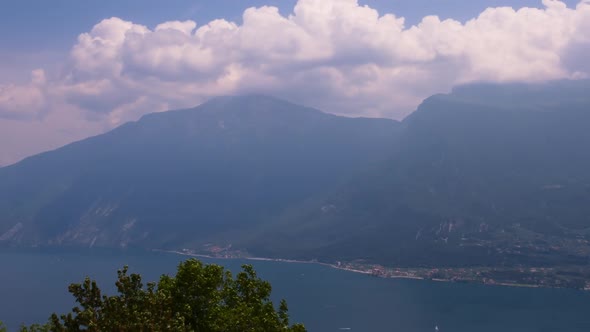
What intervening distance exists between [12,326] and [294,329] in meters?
184

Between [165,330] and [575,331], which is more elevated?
[165,330]

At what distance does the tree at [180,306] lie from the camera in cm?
3266

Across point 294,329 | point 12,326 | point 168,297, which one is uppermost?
point 168,297

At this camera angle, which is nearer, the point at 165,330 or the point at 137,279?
the point at 165,330

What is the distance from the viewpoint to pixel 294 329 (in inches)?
1638

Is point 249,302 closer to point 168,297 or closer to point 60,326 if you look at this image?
point 168,297

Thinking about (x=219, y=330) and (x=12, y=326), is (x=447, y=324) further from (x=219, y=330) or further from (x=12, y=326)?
(x=219, y=330)

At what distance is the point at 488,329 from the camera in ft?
623

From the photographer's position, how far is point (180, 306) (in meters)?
39.0

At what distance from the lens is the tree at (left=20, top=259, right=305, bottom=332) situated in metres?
32.7

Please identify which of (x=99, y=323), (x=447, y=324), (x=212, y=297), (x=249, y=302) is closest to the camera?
(x=99, y=323)

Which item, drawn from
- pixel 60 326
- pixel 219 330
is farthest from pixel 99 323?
pixel 219 330

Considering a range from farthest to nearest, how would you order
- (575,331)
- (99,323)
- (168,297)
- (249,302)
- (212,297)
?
1. (575,331)
2. (249,302)
3. (212,297)
4. (168,297)
5. (99,323)

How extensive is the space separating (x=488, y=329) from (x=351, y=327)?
46.8m
